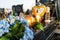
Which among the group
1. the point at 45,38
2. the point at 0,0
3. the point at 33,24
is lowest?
the point at 45,38

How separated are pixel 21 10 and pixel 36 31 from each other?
45 cm

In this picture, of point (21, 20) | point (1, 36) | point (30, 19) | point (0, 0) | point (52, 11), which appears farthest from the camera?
point (52, 11)

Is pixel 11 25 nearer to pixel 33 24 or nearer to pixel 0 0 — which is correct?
pixel 33 24

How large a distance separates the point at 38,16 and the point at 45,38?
0.88 feet

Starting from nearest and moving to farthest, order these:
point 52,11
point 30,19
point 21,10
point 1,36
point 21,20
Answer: point 1,36
point 21,20
point 30,19
point 21,10
point 52,11

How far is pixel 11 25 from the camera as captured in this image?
3.00 ft

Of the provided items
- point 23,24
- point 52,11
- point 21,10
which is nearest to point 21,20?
point 23,24

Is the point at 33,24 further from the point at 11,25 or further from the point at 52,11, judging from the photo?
the point at 52,11

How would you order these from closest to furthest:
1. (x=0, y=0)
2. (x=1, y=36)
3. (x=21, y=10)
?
(x=1, y=36)
(x=0, y=0)
(x=21, y=10)

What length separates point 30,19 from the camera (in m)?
1.36

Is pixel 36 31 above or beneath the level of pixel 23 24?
beneath

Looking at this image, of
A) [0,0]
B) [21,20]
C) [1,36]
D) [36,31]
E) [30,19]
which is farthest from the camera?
[0,0]

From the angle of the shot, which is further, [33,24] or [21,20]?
[33,24]

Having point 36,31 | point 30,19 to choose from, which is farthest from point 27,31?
point 30,19
